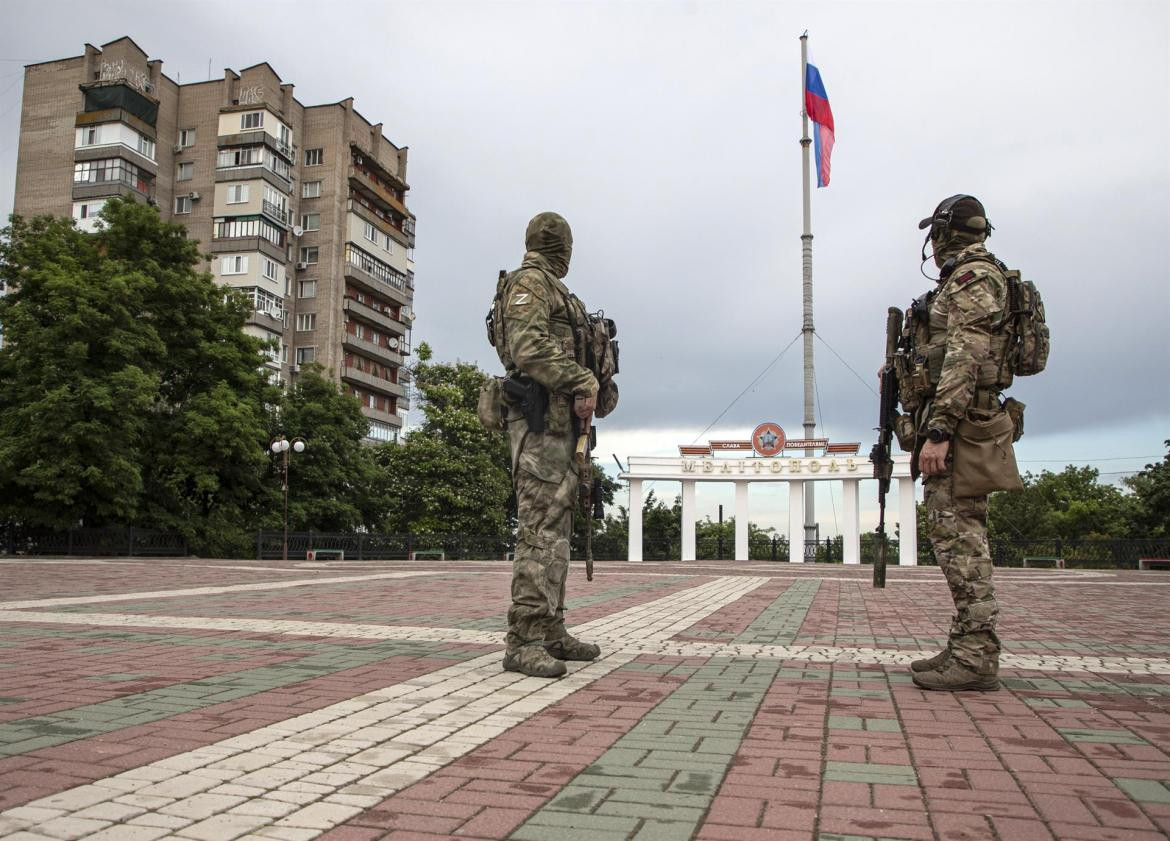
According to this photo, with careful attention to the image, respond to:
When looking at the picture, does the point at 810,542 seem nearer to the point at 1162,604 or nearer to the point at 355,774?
the point at 1162,604

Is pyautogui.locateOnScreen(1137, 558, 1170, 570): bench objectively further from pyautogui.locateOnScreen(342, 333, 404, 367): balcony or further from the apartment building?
pyautogui.locateOnScreen(342, 333, 404, 367): balcony

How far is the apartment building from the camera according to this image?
165ft

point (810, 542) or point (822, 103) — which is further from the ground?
point (822, 103)

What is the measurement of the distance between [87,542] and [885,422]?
1025 inches

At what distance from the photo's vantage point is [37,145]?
5134 centimetres

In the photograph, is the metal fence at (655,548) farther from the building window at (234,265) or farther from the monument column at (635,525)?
the building window at (234,265)

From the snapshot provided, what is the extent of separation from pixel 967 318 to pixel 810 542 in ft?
110

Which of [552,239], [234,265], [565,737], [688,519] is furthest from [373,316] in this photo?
[565,737]

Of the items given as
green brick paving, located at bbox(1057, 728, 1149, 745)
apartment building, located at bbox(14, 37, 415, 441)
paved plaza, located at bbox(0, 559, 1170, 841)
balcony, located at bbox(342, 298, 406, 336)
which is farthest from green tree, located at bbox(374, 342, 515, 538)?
green brick paving, located at bbox(1057, 728, 1149, 745)

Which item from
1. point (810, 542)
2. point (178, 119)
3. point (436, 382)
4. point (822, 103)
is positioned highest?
point (178, 119)

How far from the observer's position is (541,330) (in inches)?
192

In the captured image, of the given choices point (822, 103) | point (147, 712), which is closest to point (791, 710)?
point (147, 712)

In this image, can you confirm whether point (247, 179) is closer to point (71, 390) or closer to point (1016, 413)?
point (71, 390)

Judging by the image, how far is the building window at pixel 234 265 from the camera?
5209cm
